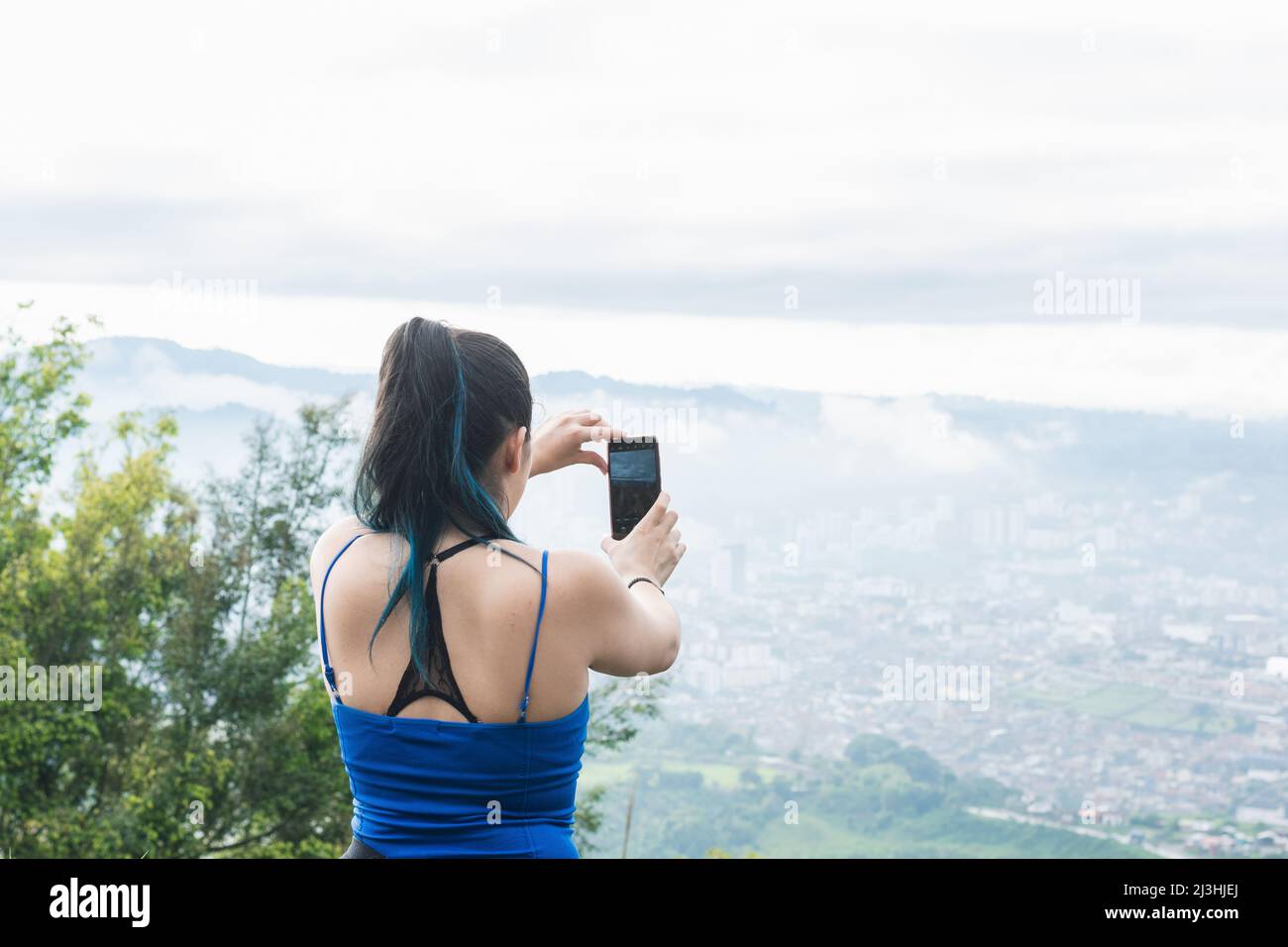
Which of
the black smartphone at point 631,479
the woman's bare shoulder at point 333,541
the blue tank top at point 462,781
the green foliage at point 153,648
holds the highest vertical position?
the black smartphone at point 631,479

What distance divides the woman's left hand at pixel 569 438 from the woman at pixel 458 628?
411 millimetres

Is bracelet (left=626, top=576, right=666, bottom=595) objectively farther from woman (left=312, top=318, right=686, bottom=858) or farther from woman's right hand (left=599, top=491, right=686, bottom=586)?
woman (left=312, top=318, right=686, bottom=858)

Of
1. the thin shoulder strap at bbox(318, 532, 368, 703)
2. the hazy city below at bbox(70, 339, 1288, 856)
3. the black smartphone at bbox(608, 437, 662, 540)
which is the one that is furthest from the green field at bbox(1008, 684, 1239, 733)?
the thin shoulder strap at bbox(318, 532, 368, 703)

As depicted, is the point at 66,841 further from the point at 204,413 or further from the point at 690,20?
the point at 690,20

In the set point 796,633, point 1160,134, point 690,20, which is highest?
point 690,20

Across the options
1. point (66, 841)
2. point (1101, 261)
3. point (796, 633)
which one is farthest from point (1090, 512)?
point (66, 841)

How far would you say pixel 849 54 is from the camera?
80562 mm

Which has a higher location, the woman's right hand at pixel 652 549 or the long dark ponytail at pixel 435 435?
the long dark ponytail at pixel 435 435

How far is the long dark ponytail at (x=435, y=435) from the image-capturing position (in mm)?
1673

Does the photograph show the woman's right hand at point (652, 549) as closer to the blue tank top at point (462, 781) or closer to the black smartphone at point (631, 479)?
the black smartphone at point (631, 479)

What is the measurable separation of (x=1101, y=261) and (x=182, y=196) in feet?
200

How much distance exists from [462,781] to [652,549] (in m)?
0.52

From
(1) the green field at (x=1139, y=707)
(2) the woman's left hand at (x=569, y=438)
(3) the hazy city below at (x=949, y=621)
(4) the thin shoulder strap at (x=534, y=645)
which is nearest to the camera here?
(4) the thin shoulder strap at (x=534, y=645)

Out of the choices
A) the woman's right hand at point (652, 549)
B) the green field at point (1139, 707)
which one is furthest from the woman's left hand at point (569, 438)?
the green field at point (1139, 707)
